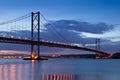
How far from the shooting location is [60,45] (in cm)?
5356

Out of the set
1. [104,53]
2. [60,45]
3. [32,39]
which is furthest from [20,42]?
[104,53]

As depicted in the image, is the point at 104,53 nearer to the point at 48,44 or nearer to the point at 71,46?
the point at 71,46

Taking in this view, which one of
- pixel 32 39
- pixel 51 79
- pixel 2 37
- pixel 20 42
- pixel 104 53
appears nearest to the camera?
pixel 51 79

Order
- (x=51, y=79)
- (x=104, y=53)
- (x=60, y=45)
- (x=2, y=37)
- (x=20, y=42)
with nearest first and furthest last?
1. (x=51, y=79)
2. (x=2, y=37)
3. (x=20, y=42)
4. (x=60, y=45)
5. (x=104, y=53)

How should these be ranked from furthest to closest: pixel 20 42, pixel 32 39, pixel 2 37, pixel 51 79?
pixel 32 39 < pixel 20 42 < pixel 2 37 < pixel 51 79

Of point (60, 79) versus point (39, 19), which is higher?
point (39, 19)

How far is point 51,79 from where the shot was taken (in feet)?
61.1

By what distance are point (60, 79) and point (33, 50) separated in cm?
3199

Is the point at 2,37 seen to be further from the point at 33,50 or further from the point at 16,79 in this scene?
the point at 16,79

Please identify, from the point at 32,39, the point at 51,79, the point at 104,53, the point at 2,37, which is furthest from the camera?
the point at 104,53

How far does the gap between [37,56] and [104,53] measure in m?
30.2

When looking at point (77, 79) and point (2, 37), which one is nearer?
point (77, 79)

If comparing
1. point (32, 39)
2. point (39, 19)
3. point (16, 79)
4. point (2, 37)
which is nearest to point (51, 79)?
point (16, 79)

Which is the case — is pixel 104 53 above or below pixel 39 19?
below
